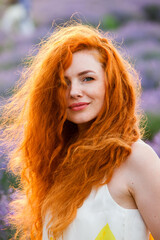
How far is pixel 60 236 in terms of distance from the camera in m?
1.93

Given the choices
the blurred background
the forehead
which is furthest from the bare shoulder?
the blurred background

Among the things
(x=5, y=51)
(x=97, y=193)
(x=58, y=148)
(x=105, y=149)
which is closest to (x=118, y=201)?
(x=97, y=193)

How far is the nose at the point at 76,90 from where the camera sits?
1.93 m

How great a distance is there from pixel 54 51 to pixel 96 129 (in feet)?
1.44

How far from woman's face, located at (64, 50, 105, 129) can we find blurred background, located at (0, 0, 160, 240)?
3.18 feet

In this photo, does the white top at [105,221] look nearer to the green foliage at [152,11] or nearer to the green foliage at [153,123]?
the green foliage at [153,123]

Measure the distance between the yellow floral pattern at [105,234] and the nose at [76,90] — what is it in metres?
0.59

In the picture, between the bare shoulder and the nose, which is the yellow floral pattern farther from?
the nose

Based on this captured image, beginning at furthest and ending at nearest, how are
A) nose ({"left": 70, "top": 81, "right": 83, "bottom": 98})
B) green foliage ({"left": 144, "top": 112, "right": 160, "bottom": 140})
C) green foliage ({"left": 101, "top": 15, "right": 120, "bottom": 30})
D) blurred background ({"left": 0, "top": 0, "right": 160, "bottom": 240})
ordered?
1. green foliage ({"left": 101, "top": 15, "right": 120, "bottom": 30})
2. blurred background ({"left": 0, "top": 0, "right": 160, "bottom": 240})
3. green foliage ({"left": 144, "top": 112, "right": 160, "bottom": 140})
4. nose ({"left": 70, "top": 81, "right": 83, "bottom": 98})

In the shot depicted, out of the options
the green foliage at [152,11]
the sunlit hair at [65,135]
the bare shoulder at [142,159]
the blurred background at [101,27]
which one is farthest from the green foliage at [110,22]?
the bare shoulder at [142,159]

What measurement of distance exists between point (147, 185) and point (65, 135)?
0.67m

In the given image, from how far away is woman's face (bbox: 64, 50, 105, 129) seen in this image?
6.34 feet

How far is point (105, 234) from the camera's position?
72.0 inches

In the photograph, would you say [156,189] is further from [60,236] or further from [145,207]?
[60,236]
